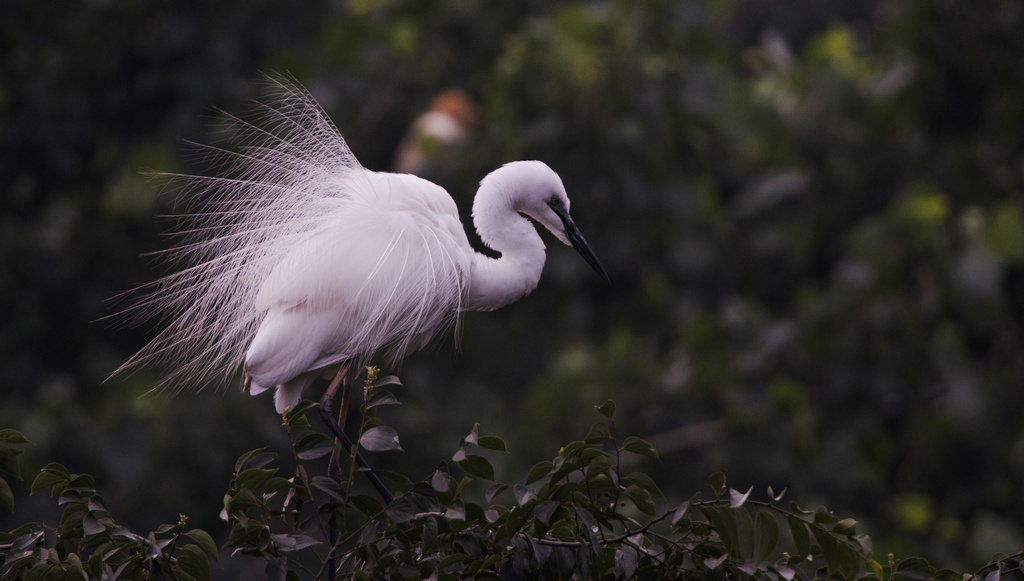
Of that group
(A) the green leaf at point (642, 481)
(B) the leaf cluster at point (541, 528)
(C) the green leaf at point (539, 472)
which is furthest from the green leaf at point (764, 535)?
(C) the green leaf at point (539, 472)

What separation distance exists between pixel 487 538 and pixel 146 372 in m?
4.56

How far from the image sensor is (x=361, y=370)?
81.3 inches

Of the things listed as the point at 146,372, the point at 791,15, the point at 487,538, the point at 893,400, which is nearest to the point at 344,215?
the point at 487,538

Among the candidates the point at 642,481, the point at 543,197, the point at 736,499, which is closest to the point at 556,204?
the point at 543,197

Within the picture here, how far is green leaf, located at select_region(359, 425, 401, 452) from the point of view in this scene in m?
1.33

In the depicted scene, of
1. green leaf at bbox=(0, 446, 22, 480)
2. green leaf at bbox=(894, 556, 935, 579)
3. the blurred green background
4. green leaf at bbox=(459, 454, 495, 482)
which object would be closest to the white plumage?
green leaf at bbox=(0, 446, 22, 480)

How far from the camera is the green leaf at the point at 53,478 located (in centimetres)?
135

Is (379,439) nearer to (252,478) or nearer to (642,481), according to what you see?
(252,478)

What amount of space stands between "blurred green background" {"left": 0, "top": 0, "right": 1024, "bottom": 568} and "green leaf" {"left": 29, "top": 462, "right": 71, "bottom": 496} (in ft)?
9.65

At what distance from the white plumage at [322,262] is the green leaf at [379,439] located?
2.03 ft

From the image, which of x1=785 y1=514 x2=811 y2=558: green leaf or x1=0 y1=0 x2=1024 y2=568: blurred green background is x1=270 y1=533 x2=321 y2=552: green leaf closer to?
x1=785 y1=514 x2=811 y2=558: green leaf

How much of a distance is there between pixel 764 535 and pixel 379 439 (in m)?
0.46

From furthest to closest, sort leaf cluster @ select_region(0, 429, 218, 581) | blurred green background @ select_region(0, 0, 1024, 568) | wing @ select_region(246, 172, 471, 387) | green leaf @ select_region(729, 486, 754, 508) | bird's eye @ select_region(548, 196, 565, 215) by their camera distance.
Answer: blurred green background @ select_region(0, 0, 1024, 568) → bird's eye @ select_region(548, 196, 565, 215) → wing @ select_region(246, 172, 471, 387) → leaf cluster @ select_region(0, 429, 218, 581) → green leaf @ select_region(729, 486, 754, 508)

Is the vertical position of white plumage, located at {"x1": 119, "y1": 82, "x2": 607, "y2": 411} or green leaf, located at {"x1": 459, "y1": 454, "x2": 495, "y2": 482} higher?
green leaf, located at {"x1": 459, "y1": 454, "x2": 495, "y2": 482}
